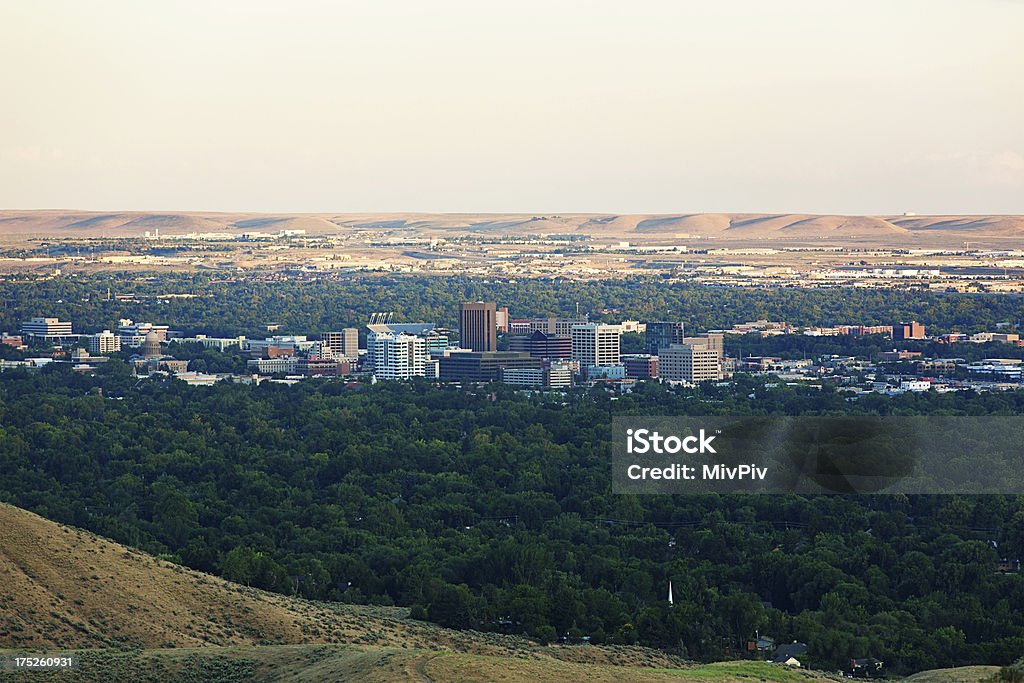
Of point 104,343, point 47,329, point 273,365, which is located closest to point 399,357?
point 273,365

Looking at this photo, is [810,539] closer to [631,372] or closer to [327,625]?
[327,625]

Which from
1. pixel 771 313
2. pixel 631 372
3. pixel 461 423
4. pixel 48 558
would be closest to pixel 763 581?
pixel 48 558

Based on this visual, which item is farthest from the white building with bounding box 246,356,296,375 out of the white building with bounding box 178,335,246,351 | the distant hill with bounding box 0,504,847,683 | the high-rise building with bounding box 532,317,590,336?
the distant hill with bounding box 0,504,847,683

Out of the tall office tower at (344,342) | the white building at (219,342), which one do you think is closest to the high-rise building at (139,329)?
the white building at (219,342)

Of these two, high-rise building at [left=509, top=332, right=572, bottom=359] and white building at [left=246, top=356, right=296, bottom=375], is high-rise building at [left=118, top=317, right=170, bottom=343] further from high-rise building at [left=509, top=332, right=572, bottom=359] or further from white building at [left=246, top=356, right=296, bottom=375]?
high-rise building at [left=509, top=332, right=572, bottom=359]

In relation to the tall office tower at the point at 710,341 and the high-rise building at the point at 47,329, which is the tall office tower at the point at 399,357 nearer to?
the tall office tower at the point at 710,341

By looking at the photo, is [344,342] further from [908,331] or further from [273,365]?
[908,331]
